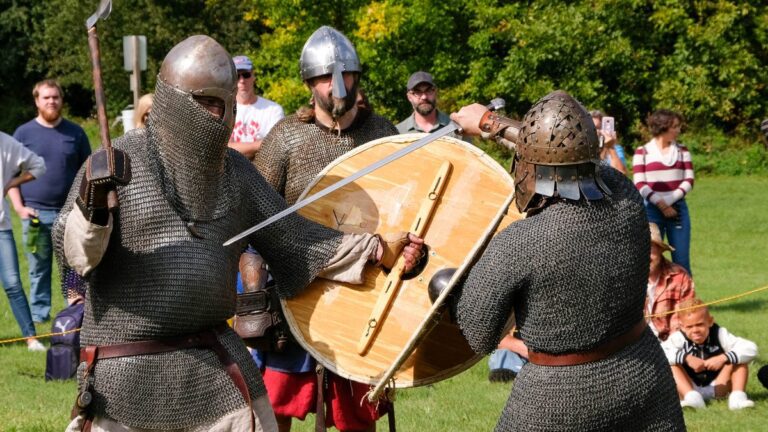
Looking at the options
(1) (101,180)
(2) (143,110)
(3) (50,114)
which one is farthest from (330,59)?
(3) (50,114)

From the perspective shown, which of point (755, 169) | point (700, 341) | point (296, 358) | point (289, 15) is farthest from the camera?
point (289, 15)

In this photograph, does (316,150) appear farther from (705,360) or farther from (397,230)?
(705,360)

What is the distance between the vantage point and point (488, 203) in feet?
14.3

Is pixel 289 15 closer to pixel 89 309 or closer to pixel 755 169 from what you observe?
pixel 755 169

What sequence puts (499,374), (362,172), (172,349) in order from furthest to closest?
1. (499,374)
2. (362,172)
3. (172,349)

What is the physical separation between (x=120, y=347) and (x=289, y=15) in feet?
61.0

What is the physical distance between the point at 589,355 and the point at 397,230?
3.95 feet

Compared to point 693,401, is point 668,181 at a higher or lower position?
higher

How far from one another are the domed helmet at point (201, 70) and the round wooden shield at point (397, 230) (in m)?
0.85

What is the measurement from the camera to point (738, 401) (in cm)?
644

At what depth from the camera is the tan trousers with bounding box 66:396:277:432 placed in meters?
3.65

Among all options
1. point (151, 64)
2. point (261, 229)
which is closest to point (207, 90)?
point (261, 229)

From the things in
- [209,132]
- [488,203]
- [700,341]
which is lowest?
[700,341]

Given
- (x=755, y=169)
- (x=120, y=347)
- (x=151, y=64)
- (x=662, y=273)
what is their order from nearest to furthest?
(x=120, y=347) → (x=662, y=273) → (x=755, y=169) → (x=151, y=64)
